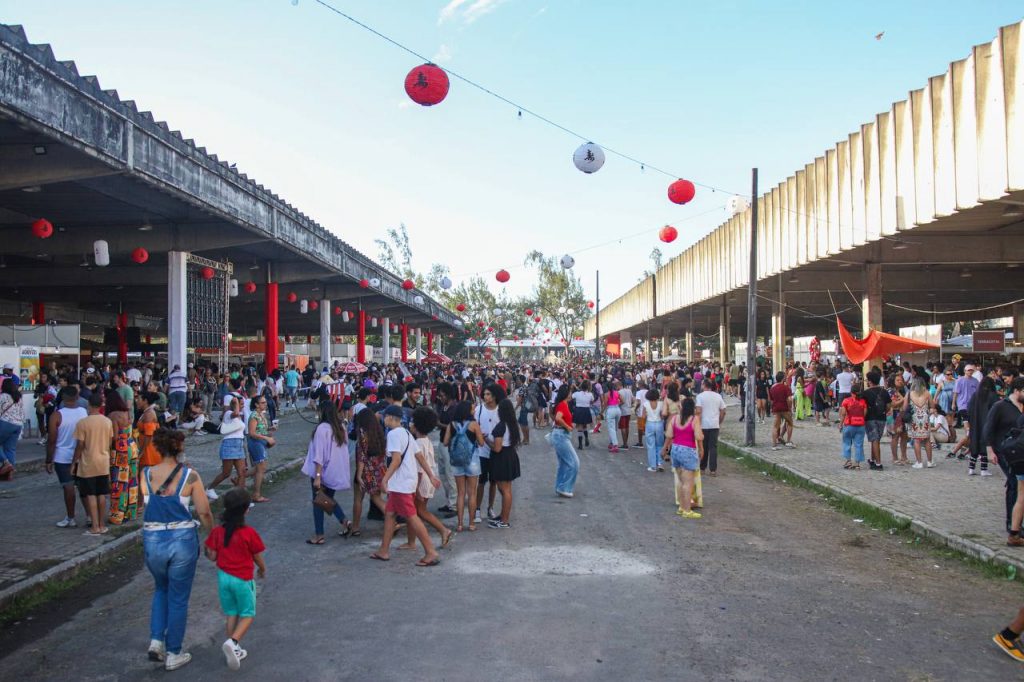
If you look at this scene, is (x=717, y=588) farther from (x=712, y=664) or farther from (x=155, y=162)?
(x=155, y=162)

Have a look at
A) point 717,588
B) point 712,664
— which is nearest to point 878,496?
point 717,588

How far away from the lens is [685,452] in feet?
32.5

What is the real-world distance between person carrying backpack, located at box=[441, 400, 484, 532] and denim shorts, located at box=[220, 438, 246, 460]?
3.31 metres

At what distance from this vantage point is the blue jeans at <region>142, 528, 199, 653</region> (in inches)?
198

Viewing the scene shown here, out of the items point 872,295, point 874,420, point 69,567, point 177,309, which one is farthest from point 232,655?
point 872,295

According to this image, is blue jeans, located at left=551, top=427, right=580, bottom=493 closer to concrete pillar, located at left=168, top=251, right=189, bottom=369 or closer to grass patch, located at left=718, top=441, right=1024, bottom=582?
grass patch, located at left=718, top=441, right=1024, bottom=582

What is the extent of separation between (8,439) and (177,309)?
901 centimetres

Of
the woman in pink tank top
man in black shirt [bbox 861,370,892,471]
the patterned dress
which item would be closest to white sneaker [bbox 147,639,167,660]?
the patterned dress

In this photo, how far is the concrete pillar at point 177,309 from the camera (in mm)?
20453

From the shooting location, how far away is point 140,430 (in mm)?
9688

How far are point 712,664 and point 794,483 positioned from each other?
8674mm

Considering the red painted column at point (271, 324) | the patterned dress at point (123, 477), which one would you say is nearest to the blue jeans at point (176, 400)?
the red painted column at point (271, 324)

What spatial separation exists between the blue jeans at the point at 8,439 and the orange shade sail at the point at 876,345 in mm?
19013

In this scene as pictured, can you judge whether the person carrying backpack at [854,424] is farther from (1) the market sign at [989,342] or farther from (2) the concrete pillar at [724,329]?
(1) the market sign at [989,342]
